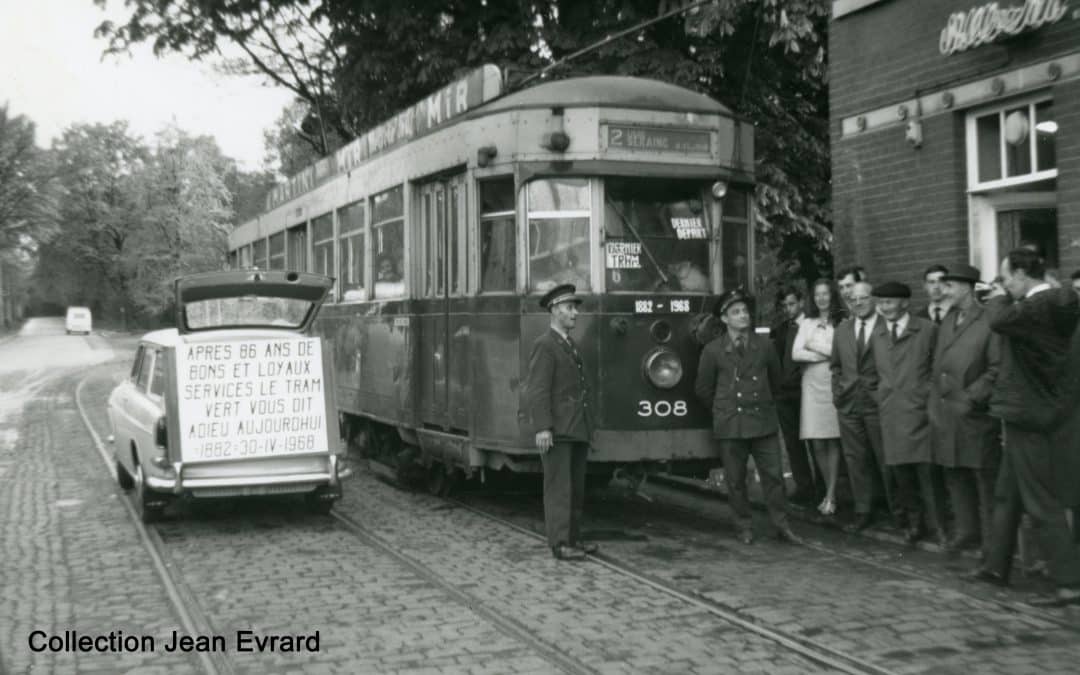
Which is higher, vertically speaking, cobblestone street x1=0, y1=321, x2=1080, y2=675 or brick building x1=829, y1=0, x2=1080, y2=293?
brick building x1=829, y1=0, x2=1080, y2=293

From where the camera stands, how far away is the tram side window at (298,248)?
48.5ft

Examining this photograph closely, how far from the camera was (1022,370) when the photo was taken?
6.68 metres

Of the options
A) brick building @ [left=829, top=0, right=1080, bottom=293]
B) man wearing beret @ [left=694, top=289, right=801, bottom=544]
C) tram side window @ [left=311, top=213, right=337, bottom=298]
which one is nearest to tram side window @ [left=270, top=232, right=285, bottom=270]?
tram side window @ [left=311, top=213, right=337, bottom=298]

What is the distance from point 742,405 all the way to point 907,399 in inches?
44.6

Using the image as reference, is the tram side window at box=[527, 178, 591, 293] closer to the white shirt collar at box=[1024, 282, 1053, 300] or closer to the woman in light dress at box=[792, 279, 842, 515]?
the woman in light dress at box=[792, 279, 842, 515]

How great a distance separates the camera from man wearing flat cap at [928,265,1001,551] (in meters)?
7.50

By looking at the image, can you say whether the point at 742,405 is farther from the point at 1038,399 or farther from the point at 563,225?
the point at 1038,399

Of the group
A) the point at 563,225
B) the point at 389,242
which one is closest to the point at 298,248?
the point at 389,242

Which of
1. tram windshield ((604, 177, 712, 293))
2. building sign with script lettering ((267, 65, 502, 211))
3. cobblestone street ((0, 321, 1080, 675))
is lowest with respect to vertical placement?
cobblestone street ((0, 321, 1080, 675))

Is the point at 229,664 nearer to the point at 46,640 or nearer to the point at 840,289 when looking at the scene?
the point at 46,640

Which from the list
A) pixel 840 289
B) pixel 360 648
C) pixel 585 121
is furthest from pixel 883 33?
pixel 360 648

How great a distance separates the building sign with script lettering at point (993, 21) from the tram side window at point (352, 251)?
5.70 metres

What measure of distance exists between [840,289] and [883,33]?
2.82 meters

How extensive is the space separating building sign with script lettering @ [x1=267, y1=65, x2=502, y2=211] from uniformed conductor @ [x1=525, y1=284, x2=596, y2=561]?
2303mm
